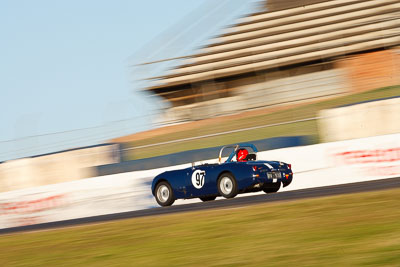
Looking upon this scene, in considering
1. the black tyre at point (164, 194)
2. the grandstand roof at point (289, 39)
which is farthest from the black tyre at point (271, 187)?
the grandstand roof at point (289, 39)

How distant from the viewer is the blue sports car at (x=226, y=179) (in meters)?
12.1

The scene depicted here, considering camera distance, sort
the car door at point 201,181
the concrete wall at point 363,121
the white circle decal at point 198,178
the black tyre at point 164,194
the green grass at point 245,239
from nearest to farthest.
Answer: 1. the green grass at point 245,239
2. the car door at point 201,181
3. the white circle decal at point 198,178
4. the black tyre at point 164,194
5. the concrete wall at point 363,121

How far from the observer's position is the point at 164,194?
1352 centimetres

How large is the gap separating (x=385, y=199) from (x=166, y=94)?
794 inches

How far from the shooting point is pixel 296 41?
26.8m

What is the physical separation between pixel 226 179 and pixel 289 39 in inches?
616

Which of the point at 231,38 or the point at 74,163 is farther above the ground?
the point at 231,38

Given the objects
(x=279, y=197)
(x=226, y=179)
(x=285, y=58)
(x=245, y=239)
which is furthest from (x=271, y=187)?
(x=285, y=58)

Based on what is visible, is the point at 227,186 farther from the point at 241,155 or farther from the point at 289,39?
the point at 289,39

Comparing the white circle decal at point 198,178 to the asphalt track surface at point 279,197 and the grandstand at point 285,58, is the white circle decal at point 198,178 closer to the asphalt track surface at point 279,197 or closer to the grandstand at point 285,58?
the asphalt track surface at point 279,197

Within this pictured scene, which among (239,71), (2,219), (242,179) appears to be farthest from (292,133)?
(239,71)

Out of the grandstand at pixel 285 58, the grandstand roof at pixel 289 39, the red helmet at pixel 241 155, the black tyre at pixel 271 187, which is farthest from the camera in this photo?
the grandstand roof at pixel 289 39

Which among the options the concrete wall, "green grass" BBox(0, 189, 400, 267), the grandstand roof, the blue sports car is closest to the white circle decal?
the blue sports car

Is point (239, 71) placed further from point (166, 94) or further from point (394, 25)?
point (394, 25)
